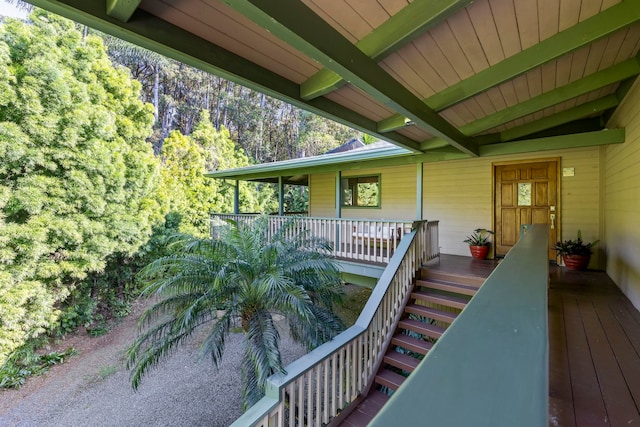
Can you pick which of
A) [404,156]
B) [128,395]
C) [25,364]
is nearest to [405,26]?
[404,156]

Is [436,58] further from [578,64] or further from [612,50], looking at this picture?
[612,50]

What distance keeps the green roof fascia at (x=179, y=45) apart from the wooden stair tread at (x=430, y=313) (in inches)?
130

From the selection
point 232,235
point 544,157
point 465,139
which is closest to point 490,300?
point 232,235

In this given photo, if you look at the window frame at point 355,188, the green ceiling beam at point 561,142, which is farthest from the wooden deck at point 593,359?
the window frame at point 355,188

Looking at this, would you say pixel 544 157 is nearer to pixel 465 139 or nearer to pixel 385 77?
pixel 465 139

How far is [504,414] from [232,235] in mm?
4506

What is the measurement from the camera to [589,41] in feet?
8.29

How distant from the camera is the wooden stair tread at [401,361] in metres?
3.83

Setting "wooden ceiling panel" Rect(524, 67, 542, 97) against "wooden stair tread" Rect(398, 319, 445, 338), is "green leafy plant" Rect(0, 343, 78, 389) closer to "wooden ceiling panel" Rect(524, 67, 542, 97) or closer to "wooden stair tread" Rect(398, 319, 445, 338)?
"wooden stair tread" Rect(398, 319, 445, 338)

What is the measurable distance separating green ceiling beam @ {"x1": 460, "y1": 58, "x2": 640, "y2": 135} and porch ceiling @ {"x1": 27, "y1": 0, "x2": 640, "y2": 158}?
1cm

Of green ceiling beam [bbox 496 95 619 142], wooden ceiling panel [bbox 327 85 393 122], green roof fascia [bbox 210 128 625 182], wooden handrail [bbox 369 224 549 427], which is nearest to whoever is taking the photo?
wooden handrail [bbox 369 224 549 427]

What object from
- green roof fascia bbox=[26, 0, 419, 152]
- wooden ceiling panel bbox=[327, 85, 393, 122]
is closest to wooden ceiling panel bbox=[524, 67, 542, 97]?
wooden ceiling panel bbox=[327, 85, 393, 122]

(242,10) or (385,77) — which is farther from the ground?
(385,77)

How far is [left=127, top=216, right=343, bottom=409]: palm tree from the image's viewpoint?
3.60 meters
